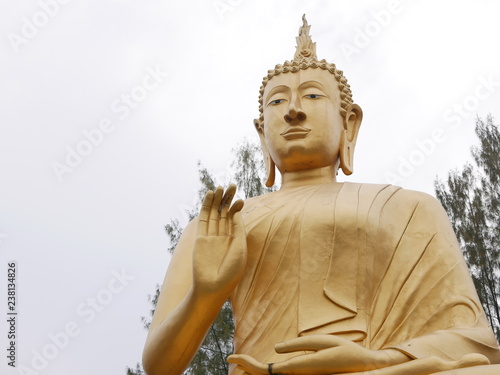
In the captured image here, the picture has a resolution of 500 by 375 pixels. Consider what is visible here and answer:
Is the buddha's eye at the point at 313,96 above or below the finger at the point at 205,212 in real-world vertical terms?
above

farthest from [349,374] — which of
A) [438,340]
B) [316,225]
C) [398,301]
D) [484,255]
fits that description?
[484,255]

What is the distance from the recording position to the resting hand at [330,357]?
10.9 ft

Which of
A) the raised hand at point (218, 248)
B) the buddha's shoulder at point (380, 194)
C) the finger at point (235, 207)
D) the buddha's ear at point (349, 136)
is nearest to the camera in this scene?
the raised hand at point (218, 248)

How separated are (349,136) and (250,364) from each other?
81.2 inches

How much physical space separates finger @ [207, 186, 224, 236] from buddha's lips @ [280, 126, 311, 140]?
1.02 meters

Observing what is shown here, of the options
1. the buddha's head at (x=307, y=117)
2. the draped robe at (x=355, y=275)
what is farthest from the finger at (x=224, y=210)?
the buddha's head at (x=307, y=117)

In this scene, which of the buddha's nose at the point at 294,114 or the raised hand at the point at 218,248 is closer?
the raised hand at the point at 218,248

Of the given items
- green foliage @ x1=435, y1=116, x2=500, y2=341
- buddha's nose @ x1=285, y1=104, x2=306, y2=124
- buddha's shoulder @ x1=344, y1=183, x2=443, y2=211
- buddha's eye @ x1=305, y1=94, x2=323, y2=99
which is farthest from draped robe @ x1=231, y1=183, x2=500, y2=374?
green foliage @ x1=435, y1=116, x2=500, y2=341

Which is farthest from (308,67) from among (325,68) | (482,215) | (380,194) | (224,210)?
(482,215)

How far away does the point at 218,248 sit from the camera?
3.79 metres

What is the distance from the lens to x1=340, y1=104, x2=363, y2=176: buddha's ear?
492 centimetres

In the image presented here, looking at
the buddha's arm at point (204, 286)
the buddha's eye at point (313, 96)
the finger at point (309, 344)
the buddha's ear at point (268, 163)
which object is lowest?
the finger at point (309, 344)

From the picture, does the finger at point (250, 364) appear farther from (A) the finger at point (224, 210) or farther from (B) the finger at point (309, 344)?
(A) the finger at point (224, 210)

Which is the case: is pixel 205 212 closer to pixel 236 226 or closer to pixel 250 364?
pixel 236 226
